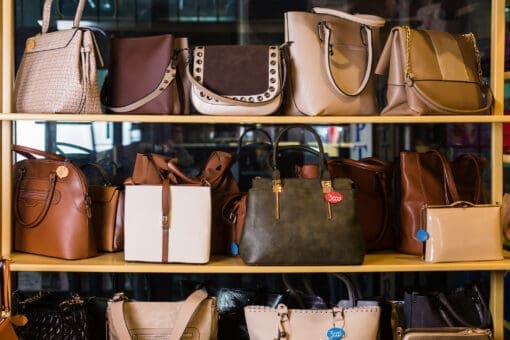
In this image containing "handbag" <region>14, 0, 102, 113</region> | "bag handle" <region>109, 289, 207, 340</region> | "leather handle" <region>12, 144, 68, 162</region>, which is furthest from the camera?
"leather handle" <region>12, 144, 68, 162</region>

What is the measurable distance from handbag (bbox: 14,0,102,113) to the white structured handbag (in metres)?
0.36

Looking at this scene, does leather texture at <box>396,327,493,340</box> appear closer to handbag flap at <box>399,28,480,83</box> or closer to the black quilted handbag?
handbag flap at <box>399,28,480,83</box>

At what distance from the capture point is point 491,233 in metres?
2.39

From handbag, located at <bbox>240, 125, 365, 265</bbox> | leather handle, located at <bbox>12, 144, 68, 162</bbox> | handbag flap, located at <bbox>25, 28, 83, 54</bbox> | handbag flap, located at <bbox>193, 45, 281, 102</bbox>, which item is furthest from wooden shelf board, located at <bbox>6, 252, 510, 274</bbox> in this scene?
handbag flap, located at <bbox>25, 28, 83, 54</bbox>

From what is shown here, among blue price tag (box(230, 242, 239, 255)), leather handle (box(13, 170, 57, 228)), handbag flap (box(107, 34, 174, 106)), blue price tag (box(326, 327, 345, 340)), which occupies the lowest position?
blue price tag (box(326, 327, 345, 340))

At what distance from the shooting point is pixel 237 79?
239cm

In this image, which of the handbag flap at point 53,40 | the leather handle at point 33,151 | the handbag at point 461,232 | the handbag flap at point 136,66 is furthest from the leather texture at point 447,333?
the handbag flap at point 53,40

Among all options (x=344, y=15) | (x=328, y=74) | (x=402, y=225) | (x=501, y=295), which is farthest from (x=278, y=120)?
(x=501, y=295)

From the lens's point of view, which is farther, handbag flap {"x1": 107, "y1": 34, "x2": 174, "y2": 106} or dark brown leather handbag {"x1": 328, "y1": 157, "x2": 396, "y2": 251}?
dark brown leather handbag {"x1": 328, "y1": 157, "x2": 396, "y2": 251}

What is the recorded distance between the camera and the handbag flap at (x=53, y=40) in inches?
92.7

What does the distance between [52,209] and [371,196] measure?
1182 millimetres

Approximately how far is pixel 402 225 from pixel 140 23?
1.54m

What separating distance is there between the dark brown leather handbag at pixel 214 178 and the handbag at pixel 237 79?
0.23 m

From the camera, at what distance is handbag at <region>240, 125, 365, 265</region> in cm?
227
